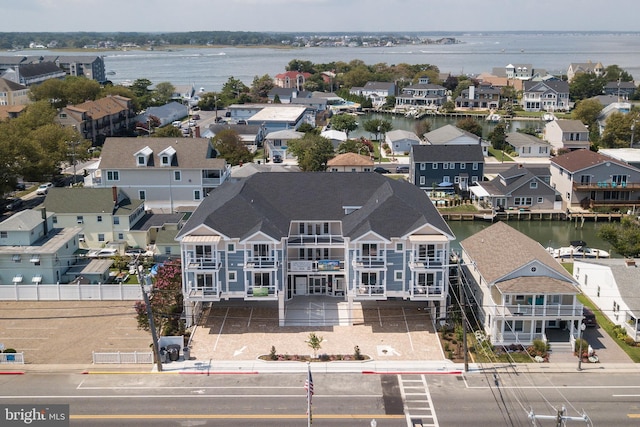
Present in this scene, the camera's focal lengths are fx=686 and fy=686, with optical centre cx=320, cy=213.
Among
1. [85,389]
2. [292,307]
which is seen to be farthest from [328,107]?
[85,389]

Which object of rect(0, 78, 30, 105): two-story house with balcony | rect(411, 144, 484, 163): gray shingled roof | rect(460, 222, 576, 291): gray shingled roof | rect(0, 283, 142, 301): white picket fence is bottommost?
rect(0, 283, 142, 301): white picket fence

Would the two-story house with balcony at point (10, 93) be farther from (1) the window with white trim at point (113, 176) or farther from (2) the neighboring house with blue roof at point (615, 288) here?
(2) the neighboring house with blue roof at point (615, 288)

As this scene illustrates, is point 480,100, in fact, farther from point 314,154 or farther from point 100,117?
point 100,117

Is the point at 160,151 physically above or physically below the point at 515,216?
above

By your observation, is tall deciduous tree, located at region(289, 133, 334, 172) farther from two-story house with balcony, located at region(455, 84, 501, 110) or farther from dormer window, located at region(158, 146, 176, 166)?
two-story house with balcony, located at region(455, 84, 501, 110)

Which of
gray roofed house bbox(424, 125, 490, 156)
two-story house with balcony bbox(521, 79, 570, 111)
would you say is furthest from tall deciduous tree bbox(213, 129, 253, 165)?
two-story house with balcony bbox(521, 79, 570, 111)

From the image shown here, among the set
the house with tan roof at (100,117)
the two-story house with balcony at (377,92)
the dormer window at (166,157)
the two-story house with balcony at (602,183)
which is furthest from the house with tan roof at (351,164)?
the two-story house with balcony at (377,92)

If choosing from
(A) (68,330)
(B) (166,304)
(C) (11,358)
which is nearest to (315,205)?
(B) (166,304)
